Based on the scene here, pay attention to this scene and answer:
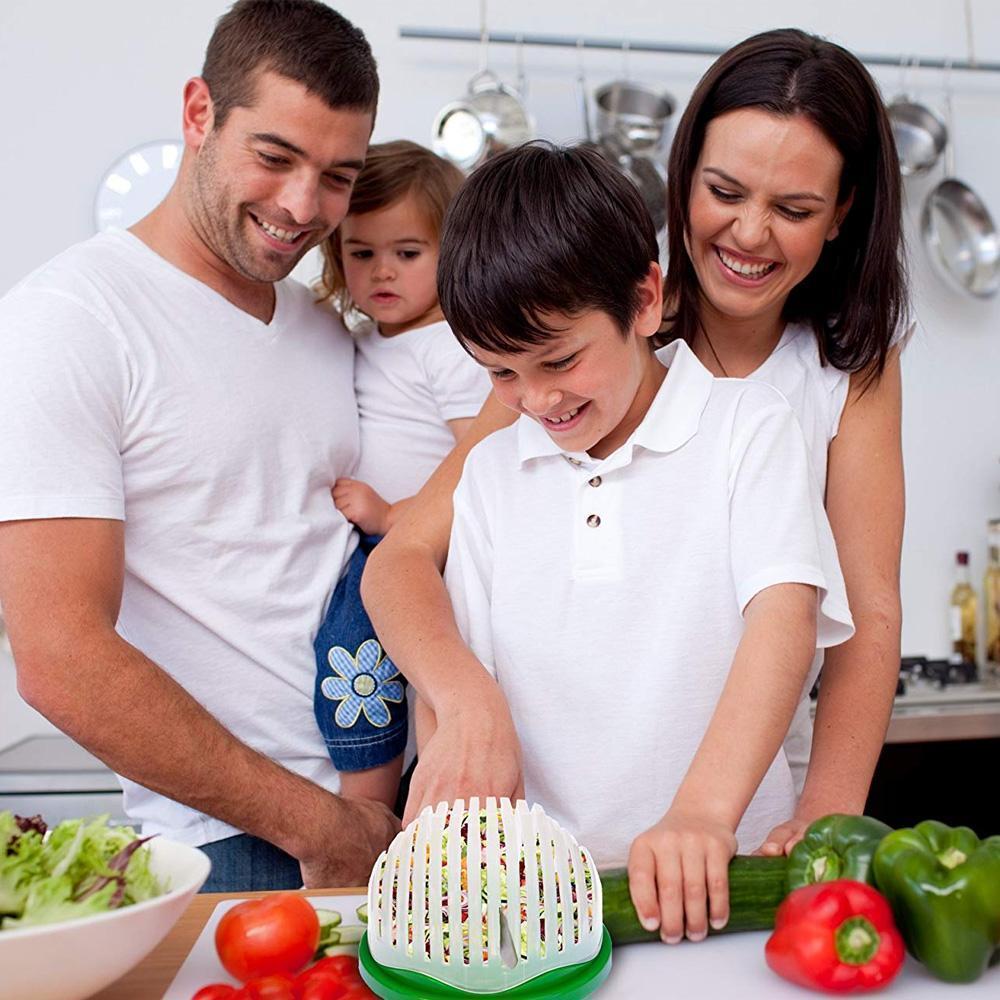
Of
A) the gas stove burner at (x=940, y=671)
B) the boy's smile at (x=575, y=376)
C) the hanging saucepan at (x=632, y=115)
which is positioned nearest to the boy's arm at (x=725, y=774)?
the boy's smile at (x=575, y=376)

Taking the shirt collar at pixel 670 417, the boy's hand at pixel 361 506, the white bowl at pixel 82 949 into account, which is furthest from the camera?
the boy's hand at pixel 361 506

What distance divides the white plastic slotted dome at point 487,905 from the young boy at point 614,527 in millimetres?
261

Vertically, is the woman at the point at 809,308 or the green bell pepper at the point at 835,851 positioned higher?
the woman at the point at 809,308

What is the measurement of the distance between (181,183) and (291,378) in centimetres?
26

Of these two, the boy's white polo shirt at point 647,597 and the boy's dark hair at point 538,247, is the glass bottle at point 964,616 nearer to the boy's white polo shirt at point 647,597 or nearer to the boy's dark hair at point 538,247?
the boy's white polo shirt at point 647,597

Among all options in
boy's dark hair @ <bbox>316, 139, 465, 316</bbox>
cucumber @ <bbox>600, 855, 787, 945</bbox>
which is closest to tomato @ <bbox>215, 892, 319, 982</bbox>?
cucumber @ <bbox>600, 855, 787, 945</bbox>

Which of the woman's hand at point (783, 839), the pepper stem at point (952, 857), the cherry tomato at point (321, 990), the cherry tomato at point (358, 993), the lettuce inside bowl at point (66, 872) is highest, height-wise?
the lettuce inside bowl at point (66, 872)

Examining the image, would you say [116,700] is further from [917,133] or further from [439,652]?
[917,133]

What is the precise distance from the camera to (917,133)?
9.19ft

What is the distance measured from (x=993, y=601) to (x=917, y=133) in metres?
1.04

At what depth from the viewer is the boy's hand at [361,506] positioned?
1570mm

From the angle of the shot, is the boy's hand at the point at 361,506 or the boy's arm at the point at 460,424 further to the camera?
the boy's arm at the point at 460,424

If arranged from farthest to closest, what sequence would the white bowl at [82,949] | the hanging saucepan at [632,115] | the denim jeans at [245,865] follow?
the hanging saucepan at [632,115], the denim jeans at [245,865], the white bowl at [82,949]

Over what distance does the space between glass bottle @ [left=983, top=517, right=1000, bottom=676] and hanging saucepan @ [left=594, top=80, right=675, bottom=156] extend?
1.14 m
